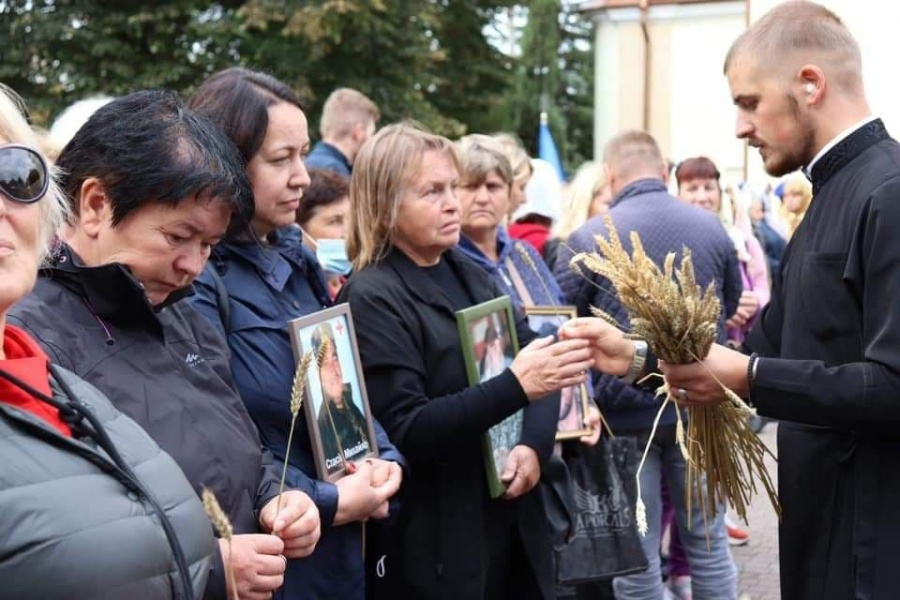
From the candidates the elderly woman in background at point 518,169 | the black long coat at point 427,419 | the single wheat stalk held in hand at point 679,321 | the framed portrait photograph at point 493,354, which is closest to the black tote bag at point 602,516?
the framed portrait photograph at point 493,354

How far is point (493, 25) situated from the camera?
26.9 m

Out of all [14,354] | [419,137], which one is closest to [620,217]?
[419,137]

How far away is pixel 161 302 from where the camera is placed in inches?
100

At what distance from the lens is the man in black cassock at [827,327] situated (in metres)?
2.88

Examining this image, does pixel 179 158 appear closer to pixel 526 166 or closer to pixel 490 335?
pixel 490 335

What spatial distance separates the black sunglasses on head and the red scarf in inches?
10.5

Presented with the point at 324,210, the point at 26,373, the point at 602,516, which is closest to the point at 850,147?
the point at 602,516

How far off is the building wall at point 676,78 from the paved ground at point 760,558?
15589 mm

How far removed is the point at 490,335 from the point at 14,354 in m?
2.03

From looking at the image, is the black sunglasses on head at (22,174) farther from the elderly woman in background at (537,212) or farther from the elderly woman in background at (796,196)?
the elderly woman in background at (796,196)

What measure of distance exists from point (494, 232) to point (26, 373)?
139 inches

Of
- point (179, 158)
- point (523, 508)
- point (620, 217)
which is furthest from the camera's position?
point (620, 217)

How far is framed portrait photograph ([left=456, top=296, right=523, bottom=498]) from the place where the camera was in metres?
3.72

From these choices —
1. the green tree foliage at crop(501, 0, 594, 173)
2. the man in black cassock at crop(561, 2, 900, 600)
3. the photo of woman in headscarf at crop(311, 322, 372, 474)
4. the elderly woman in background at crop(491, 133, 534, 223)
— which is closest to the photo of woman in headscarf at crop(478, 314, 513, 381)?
the photo of woman in headscarf at crop(311, 322, 372, 474)
